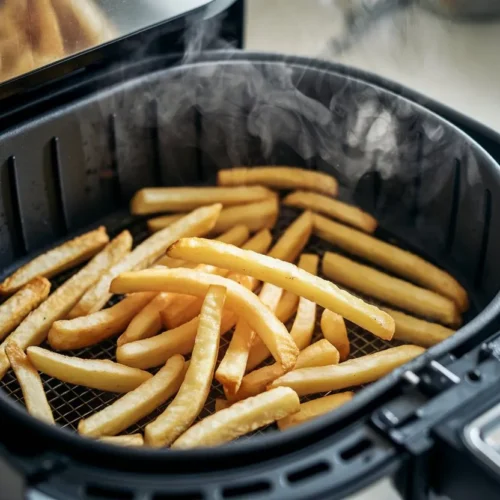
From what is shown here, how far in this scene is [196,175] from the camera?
2363mm

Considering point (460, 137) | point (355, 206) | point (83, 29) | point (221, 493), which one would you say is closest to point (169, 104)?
point (83, 29)

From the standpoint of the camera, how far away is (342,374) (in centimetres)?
158

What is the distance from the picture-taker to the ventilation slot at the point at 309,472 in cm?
121

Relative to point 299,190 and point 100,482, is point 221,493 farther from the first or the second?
point 299,190

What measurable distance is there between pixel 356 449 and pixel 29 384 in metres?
0.70

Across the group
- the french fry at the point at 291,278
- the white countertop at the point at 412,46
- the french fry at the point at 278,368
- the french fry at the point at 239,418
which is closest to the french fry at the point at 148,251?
the french fry at the point at 291,278

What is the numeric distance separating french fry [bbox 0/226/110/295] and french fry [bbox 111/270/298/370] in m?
0.28

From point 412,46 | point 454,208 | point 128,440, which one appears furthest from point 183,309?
point 412,46

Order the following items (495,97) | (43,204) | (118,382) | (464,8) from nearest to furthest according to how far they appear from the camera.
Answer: (118,382)
(43,204)
(495,97)
(464,8)

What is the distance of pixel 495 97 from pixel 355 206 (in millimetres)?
1142

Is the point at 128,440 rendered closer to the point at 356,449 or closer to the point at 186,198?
the point at 356,449

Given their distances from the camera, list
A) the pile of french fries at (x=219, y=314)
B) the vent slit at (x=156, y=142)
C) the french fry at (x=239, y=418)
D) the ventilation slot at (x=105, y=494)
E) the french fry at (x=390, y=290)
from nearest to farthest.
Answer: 1. the ventilation slot at (x=105, y=494)
2. the french fry at (x=239, y=418)
3. the pile of french fries at (x=219, y=314)
4. the french fry at (x=390, y=290)
5. the vent slit at (x=156, y=142)

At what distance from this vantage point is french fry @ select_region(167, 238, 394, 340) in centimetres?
164

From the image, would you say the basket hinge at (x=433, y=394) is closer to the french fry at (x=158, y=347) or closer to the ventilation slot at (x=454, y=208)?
the french fry at (x=158, y=347)
